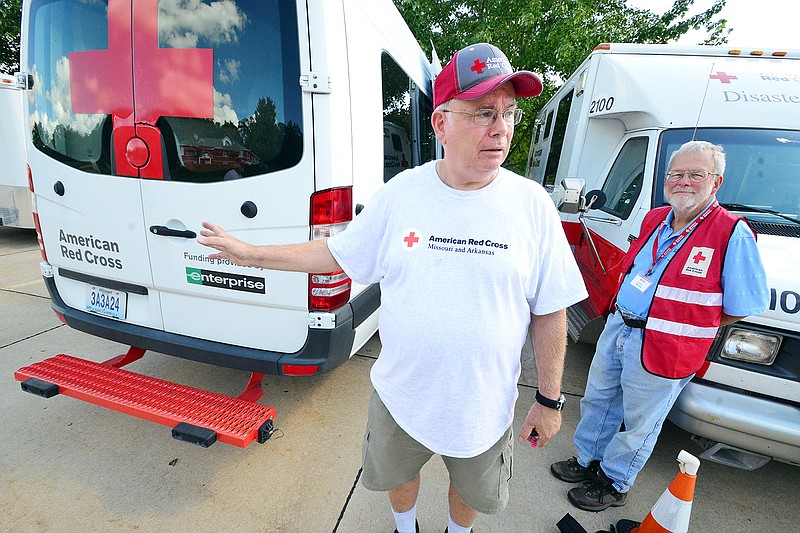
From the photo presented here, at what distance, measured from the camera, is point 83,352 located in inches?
141

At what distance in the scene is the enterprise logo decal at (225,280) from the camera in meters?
2.27

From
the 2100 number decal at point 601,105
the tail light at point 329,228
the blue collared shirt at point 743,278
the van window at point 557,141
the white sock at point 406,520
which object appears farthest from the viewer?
the van window at point 557,141

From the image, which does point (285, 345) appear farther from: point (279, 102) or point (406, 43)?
point (406, 43)

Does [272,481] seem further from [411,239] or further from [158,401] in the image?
[411,239]

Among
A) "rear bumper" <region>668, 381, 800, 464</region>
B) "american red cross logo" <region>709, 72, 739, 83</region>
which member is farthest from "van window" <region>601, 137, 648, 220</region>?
"rear bumper" <region>668, 381, 800, 464</region>

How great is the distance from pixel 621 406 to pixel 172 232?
2.73m

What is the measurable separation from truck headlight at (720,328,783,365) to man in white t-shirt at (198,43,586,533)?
134 centimetres

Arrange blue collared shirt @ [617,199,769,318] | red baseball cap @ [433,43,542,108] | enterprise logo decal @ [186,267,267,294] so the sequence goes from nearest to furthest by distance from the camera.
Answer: red baseball cap @ [433,43,542,108] < blue collared shirt @ [617,199,769,318] < enterprise logo decal @ [186,267,267,294]

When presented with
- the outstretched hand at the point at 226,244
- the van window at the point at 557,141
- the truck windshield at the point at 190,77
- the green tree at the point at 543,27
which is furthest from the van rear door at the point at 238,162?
the green tree at the point at 543,27

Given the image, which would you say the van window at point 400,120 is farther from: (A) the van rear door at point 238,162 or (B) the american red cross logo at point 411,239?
(B) the american red cross logo at point 411,239

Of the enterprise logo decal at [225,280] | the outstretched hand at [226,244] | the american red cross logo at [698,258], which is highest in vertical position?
the outstretched hand at [226,244]

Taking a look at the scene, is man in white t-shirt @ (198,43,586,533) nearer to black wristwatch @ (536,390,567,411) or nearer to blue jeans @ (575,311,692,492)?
black wristwatch @ (536,390,567,411)

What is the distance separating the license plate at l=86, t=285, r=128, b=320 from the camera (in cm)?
262

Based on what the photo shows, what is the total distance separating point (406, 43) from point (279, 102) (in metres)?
1.96
